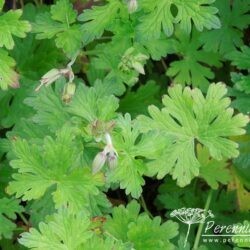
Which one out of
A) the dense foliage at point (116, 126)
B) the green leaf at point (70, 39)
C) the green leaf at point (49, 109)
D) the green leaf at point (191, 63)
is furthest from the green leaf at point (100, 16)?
the green leaf at point (191, 63)

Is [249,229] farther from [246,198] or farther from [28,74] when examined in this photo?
[28,74]

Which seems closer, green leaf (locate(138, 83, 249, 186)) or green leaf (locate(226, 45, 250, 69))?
green leaf (locate(138, 83, 249, 186))

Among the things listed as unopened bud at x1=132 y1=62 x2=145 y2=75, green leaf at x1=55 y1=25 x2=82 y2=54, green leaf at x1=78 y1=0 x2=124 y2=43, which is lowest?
unopened bud at x1=132 y1=62 x2=145 y2=75

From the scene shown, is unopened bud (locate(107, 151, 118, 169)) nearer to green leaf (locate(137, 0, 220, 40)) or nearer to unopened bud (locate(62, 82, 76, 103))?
unopened bud (locate(62, 82, 76, 103))

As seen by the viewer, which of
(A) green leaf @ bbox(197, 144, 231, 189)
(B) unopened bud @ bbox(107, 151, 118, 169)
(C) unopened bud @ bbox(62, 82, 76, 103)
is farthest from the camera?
(A) green leaf @ bbox(197, 144, 231, 189)

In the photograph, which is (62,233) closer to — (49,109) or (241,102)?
(49,109)

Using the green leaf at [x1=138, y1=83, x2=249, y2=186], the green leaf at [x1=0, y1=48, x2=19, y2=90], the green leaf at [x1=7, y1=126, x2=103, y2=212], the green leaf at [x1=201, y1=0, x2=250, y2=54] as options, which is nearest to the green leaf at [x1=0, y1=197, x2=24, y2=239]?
the green leaf at [x1=7, y1=126, x2=103, y2=212]

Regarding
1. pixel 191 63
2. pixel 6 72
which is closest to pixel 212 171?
pixel 191 63
